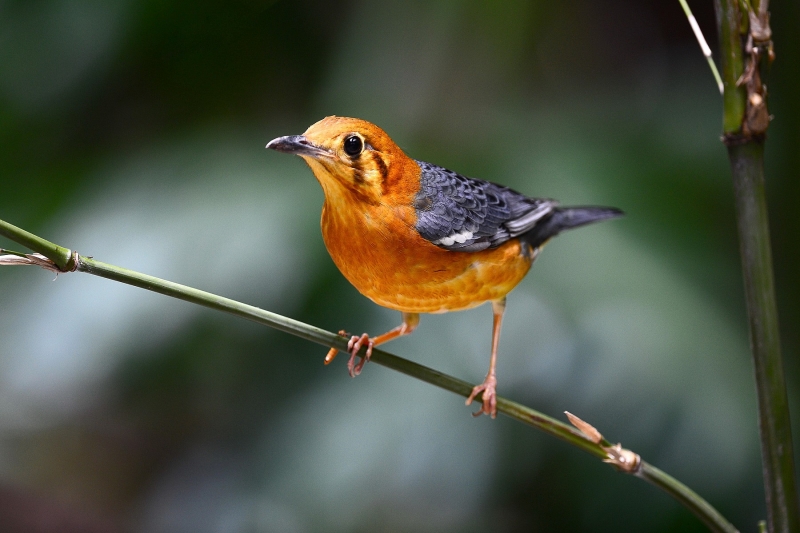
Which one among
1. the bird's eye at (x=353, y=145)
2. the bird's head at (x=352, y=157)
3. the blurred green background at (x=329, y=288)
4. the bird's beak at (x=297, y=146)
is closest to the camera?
the bird's beak at (x=297, y=146)

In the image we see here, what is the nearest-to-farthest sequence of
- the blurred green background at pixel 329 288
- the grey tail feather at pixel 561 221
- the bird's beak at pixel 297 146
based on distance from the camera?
the bird's beak at pixel 297 146 → the grey tail feather at pixel 561 221 → the blurred green background at pixel 329 288

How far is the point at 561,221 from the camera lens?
3.21m

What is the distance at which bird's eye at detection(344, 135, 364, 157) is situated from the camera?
1849 mm

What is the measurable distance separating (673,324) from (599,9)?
3.19m

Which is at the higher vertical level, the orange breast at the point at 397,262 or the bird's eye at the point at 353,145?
the bird's eye at the point at 353,145

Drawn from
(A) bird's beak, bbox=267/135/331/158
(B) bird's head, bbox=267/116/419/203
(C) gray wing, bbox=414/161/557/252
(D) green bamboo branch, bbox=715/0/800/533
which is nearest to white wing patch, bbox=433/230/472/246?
A: (C) gray wing, bbox=414/161/557/252

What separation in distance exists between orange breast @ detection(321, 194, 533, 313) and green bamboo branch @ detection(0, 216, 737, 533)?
37cm

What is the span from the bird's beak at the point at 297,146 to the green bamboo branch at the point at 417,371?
0.34m

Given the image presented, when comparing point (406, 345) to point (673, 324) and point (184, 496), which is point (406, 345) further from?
point (184, 496)

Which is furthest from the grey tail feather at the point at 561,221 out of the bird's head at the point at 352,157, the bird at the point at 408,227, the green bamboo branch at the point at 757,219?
the green bamboo branch at the point at 757,219

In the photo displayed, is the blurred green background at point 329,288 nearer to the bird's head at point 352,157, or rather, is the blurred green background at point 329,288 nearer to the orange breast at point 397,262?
the orange breast at point 397,262

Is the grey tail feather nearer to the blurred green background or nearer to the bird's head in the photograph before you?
the blurred green background

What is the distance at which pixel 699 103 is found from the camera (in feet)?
16.6

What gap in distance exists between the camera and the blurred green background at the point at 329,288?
3789mm
